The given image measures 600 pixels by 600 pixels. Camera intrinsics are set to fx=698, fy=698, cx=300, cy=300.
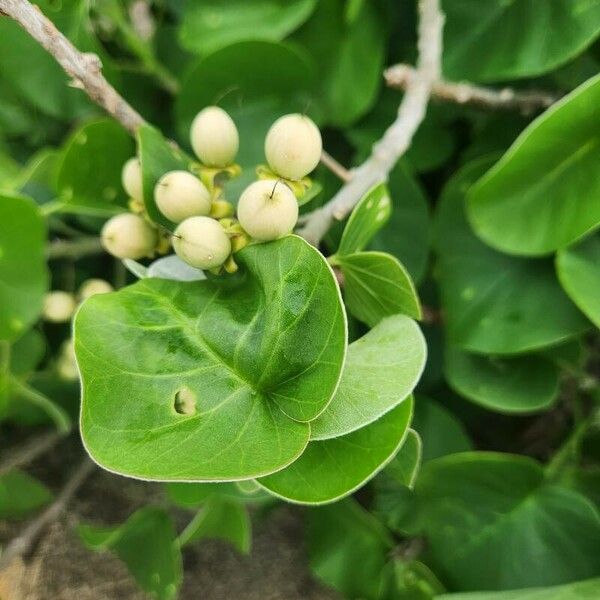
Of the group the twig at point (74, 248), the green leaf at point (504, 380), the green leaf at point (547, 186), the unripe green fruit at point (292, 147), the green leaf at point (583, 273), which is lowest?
the green leaf at point (504, 380)

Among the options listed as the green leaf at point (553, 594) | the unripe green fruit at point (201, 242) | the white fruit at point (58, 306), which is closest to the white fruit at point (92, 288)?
the white fruit at point (58, 306)

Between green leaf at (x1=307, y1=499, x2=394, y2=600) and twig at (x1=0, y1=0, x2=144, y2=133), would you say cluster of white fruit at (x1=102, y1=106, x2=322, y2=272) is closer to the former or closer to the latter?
twig at (x1=0, y1=0, x2=144, y2=133)

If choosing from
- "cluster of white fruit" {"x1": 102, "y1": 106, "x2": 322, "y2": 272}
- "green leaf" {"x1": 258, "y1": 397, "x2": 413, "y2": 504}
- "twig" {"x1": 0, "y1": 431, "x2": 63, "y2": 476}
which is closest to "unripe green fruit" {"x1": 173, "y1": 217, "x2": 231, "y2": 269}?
"cluster of white fruit" {"x1": 102, "y1": 106, "x2": 322, "y2": 272}

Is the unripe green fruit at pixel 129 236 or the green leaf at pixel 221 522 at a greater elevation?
the unripe green fruit at pixel 129 236

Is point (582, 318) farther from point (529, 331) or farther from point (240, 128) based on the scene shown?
point (240, 128)

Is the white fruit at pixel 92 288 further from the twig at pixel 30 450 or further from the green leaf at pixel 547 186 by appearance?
the green leaf at pixel 547 186

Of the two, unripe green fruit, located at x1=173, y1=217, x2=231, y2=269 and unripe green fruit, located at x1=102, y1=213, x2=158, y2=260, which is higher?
unripe green fruit, located at x1=173, y1=217, x2=231, y2=269
